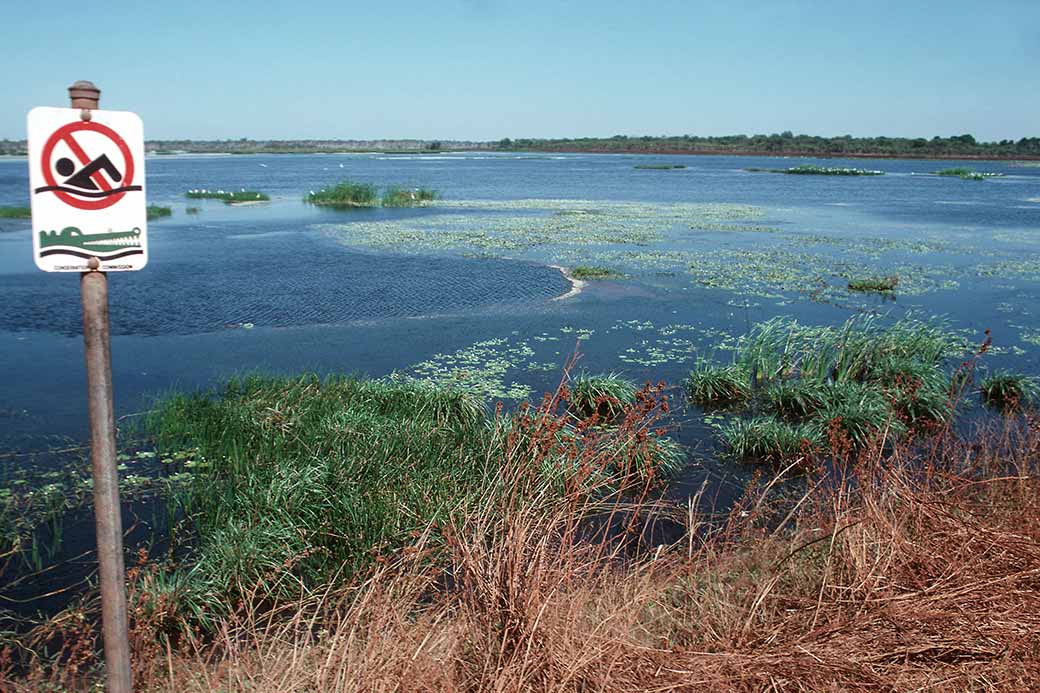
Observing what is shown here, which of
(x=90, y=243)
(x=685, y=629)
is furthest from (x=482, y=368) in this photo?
(x=90, y=243)

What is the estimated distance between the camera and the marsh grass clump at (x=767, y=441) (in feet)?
29.3

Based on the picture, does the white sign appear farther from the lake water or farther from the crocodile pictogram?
the lake water

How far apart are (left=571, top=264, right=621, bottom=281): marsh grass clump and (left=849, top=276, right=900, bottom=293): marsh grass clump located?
5.36m

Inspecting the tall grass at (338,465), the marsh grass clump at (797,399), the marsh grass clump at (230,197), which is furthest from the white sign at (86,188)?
the marsh grass clump at (230,197)

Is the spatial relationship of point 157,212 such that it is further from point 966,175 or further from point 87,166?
point 966,175

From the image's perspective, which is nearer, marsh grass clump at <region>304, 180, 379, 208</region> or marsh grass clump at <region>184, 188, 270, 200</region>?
marsh grass clump at <region>304, 180, 379, 208</region>

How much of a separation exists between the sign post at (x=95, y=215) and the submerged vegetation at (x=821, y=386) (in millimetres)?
7317

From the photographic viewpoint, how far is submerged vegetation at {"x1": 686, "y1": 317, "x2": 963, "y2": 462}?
9.20 metres

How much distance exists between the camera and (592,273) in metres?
20.3

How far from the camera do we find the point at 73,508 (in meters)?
7.13

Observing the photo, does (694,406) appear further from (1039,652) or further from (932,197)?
(932,197)

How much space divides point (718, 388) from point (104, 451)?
29.6ft

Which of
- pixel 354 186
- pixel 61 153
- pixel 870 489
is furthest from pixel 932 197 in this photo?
pixel 61 153

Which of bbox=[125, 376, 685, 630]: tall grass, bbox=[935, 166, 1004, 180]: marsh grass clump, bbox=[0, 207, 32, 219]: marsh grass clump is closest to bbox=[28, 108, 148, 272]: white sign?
bbox=[125, 376, 685, 630]: tall grass
